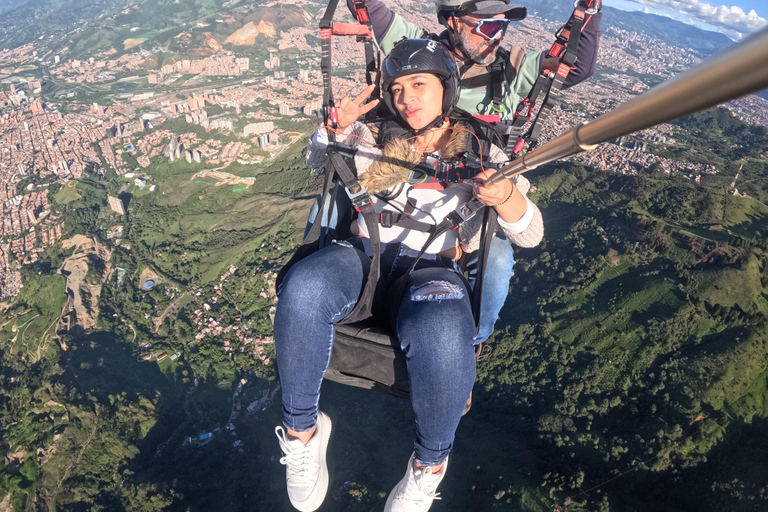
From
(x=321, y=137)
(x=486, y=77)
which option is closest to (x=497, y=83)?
(x=486, y=77)

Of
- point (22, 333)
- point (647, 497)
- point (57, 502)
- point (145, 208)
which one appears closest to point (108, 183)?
point (145, 208)

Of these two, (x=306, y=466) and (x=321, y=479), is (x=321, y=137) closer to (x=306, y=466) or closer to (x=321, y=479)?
(x=306, y=466)

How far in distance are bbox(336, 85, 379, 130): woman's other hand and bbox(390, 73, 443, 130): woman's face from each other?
27 cm

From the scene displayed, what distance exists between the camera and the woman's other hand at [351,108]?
2.68 meters

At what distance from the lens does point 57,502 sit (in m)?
14.7

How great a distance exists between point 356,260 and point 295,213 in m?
25.8

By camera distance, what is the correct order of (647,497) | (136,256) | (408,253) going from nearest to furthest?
1. (408,253)
2. (647,497)
3. (136,256)

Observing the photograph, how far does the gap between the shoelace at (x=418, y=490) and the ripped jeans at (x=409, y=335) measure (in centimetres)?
14

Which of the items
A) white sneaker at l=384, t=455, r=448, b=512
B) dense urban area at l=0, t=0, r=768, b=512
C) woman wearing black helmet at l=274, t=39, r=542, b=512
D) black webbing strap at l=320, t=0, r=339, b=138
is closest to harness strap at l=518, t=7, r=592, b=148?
woman wearing black helmet at l=274, t=39, r=542, b=512

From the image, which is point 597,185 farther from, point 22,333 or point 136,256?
point 22,333

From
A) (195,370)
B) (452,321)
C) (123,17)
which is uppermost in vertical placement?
(123,17)

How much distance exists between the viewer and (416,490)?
249 cm

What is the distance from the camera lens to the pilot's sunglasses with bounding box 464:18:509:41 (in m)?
2.95

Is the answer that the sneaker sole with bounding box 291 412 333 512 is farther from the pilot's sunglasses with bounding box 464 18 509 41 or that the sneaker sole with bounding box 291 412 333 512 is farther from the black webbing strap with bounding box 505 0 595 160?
the pilot's sunglasses with bounding box 464 18 509 41
